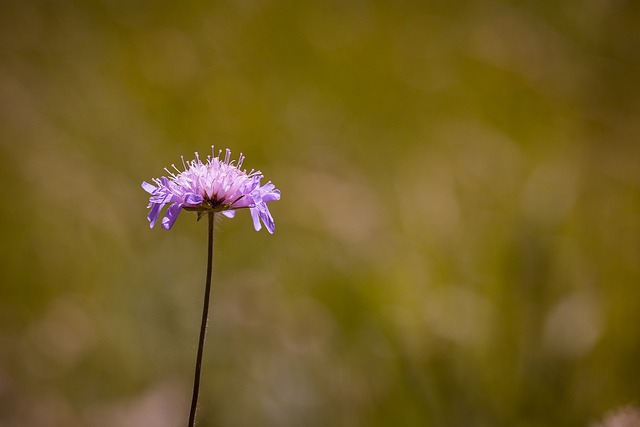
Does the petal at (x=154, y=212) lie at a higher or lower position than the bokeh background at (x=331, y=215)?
lower

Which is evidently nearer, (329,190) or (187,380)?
(187,380)

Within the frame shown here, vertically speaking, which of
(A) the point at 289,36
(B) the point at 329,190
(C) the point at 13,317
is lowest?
(C) the point at 13,317

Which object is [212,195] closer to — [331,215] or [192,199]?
[192,199]

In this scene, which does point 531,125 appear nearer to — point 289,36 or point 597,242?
point 597,242

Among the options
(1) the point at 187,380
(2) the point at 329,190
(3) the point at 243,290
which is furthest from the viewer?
(2) the point at 329,190

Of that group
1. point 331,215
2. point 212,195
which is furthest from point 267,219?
point 331,215

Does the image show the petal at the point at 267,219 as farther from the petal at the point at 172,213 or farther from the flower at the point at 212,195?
the petal at the point at 172,213

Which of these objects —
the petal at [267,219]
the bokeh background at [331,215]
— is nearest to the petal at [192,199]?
the petal at [267,219]

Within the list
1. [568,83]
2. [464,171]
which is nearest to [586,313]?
[464,171]
